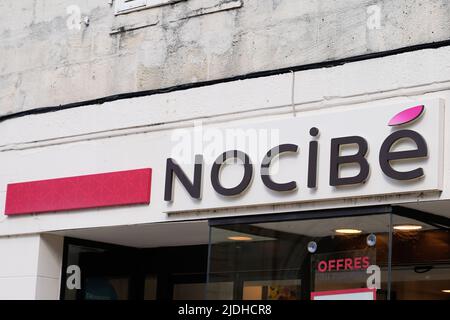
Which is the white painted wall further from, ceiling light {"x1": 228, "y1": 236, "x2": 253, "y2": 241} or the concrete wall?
ceiling light {"x1": 228, "y1": 236, "x2": 253, "y2": 241}

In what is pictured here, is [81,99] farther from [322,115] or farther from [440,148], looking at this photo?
[440,148]

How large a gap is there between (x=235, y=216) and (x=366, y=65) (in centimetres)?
183

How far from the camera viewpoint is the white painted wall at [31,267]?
1064 cm

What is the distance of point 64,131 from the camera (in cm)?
1076

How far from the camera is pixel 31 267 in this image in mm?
10703

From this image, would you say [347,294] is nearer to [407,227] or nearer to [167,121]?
[407,227]

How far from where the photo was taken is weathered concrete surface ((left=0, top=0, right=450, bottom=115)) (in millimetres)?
8984

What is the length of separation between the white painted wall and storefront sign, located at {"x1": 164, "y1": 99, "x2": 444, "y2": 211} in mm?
1878

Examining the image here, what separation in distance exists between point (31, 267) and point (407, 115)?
4.55m

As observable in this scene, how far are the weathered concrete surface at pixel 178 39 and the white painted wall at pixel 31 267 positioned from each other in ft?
5.01

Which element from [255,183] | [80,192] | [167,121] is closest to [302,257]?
[255,183]

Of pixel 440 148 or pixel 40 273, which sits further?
pixel 40 273

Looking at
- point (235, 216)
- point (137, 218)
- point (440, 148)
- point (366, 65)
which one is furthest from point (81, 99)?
point (440, 148)
